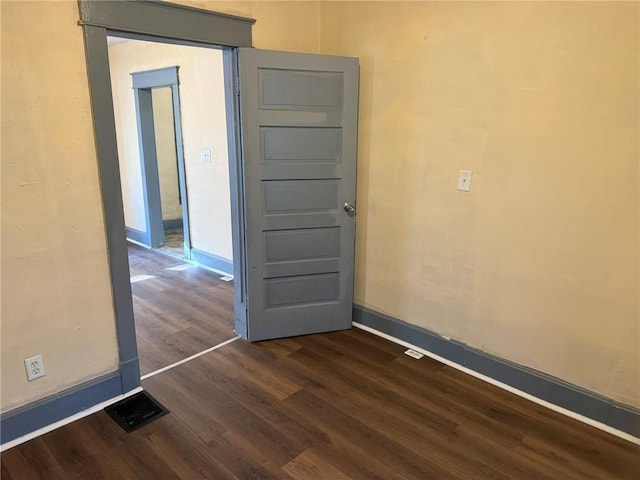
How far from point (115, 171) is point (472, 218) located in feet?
6.56

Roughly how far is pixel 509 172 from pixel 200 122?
3061 mm

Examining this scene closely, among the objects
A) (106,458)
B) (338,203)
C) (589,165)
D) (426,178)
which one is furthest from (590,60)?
(106,458)

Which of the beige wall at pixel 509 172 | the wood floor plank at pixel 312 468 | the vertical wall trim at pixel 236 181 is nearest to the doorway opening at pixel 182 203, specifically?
the vertical wall trim at pixel 236 181

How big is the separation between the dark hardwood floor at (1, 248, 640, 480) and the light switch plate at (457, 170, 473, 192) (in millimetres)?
1145

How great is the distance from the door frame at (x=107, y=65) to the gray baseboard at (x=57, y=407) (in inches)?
3.4

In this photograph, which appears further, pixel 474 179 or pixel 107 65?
pixel 474 179

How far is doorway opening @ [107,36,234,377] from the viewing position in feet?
10.8

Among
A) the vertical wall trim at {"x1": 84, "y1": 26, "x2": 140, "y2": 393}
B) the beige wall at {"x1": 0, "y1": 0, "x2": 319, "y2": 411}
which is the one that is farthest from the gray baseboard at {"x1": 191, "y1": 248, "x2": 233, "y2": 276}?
the beige wall at {"x1": 0, "y1": 0, "x2": 319, "y2": 411}

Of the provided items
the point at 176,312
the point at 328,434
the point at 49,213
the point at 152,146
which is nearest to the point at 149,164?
the point at 152,146

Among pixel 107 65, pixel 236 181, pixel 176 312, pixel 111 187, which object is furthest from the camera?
pixel 176 312

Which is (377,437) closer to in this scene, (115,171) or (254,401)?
(254,401)

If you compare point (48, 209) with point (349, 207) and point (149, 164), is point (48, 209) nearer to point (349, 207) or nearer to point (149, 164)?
point (349, 207)

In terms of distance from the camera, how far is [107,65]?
2.11 metres

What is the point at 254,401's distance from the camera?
7.92 feet
